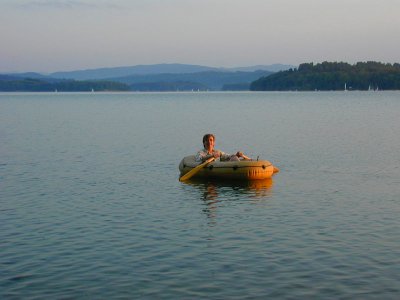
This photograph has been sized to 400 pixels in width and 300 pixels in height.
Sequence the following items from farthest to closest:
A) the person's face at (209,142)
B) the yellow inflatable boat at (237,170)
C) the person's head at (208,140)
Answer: the person's face at (209,142) < the person's head at (208,140) < the yellow inflatable boat at (237,170)

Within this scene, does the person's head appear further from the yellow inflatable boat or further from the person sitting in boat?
the yellow inflatable boat

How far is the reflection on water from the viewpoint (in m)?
23.2

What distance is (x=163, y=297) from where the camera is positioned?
41.2 feet

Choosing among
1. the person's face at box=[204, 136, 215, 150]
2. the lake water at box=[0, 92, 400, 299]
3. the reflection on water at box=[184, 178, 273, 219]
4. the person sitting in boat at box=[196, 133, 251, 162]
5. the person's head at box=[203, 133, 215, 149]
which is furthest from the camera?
the person sitting in boat at box=[196, 133, 251, 162]

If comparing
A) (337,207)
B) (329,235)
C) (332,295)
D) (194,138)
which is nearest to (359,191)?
(337,207)

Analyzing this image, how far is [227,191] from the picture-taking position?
2545cm

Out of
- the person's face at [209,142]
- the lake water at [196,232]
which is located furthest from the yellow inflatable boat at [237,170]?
the person's face at [209,142]

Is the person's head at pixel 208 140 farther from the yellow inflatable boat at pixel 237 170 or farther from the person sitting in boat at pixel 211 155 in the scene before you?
the yellow inflatable boat at pixel 237 170

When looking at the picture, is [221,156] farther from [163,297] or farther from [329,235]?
[163,297]

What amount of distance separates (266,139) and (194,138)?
638 cm

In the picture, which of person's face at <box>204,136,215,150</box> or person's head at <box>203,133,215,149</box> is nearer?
person's head at <box>203,133,215,149</box>

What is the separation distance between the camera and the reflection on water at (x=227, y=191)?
2319 centimetres

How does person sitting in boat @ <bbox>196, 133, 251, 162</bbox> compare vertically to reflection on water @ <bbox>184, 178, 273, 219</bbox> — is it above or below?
above

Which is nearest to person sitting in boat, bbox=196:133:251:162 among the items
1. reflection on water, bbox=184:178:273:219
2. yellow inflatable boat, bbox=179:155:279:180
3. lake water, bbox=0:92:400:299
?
yellow inflatable boat, bbox=179:155:279:180
